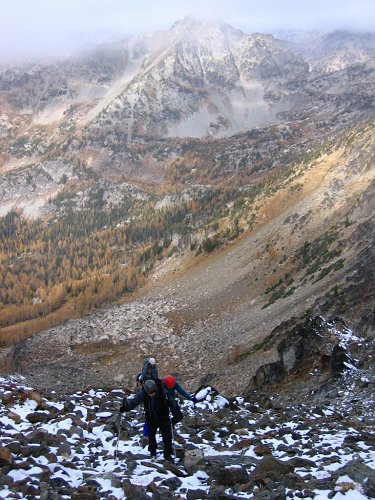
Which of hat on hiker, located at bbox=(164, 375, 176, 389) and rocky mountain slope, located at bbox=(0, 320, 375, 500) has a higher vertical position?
hat on hiker, located at bbox=(164, 375, 176, 389)

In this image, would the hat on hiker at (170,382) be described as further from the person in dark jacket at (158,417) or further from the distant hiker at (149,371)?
the distant hiker at (149,371)

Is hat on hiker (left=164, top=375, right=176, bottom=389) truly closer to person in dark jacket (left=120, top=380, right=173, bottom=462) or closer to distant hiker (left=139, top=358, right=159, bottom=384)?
person in dark jacket (left=120, top=380, right=173, bottom=462)

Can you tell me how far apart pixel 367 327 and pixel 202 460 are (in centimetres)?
1857

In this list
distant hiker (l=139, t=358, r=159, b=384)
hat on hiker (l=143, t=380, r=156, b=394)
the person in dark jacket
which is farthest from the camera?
distant hiker (l=139, t=358, r=159, b=384)

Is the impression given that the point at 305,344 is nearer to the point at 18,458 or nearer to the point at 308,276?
the point at 18,458

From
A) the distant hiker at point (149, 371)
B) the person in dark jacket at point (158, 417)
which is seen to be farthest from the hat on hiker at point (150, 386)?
the distant hiker at point (149, 371)

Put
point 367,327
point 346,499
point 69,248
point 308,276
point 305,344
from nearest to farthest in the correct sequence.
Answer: point 346,499 → point 367,327 → point 305,344 → point 308,276 → point 69,248

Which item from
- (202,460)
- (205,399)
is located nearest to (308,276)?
(205,399)

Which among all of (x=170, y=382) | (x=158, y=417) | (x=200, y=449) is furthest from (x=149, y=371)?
(x=200, y=449)

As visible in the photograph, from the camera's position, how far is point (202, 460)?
12.0m

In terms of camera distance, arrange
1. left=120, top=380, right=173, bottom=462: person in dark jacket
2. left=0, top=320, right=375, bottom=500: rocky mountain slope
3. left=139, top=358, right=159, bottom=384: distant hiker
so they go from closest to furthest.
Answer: left=0, top=320, right=375, bottom=500: rocky mountain slope → left=120, top=380, right=173, bottom=462: person in dark jacket → left=139, top=358, right=159, bottom=384: distant hiker

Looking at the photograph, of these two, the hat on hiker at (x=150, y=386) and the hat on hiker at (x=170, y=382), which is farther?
the hat on hiker at (x=170, y=382)

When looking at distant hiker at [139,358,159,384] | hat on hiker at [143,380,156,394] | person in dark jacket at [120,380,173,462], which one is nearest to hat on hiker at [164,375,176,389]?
person in dark jacket at [120,380,173,462]

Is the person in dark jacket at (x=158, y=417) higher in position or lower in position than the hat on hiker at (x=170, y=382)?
lower
